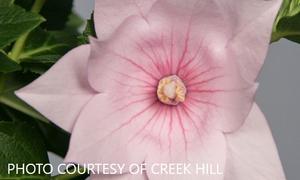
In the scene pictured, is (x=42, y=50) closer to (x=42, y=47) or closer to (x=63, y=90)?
(x=42, y=47)

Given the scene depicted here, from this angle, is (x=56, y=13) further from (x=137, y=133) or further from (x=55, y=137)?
(x=137, y=133)

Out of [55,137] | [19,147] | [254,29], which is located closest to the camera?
[254,29]

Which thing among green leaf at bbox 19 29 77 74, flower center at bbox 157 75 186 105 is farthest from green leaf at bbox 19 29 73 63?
flower center at bbox 157 75 186 105

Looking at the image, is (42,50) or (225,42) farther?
(42,50)

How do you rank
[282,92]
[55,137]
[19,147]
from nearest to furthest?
1. [19,147]
2. [55,137]
3. [282,92]

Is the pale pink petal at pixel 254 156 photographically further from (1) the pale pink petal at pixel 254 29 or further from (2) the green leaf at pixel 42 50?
(2) the green leaf at pixel 42 50

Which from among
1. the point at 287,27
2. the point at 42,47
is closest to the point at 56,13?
the point at 42,47

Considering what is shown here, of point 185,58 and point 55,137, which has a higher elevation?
point 185,58
